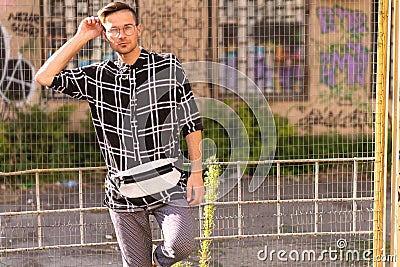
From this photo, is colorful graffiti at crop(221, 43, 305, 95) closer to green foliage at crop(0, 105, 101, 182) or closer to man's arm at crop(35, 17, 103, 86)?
green foliage at crop(0, 105, 101, 182)

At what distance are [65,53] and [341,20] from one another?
431 cm


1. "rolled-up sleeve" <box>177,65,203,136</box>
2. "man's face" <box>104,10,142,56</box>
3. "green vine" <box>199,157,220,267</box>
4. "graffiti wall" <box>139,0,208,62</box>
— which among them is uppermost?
Answer: "graffiti wall" <box>139,0,208,62</box>

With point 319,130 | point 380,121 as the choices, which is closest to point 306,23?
point 380,121

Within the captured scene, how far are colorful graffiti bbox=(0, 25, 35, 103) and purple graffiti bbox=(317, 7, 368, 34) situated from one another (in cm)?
324

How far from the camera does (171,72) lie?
329cm

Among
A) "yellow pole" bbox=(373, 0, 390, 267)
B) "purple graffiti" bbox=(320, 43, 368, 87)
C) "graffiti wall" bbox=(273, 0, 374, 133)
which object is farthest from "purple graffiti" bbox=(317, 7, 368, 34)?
"yellow pole" bbox=(373, 0, 390, 267)

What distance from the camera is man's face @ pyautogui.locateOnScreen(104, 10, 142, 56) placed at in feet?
10.5

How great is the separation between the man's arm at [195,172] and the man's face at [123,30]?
0.48 meters

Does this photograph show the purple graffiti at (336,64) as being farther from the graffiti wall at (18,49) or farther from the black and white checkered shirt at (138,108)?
the black and white checkered shirt at (138,108)

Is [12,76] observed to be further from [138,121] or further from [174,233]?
[174,233]

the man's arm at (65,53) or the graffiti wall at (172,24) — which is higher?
the graffiti wall at (172,24)

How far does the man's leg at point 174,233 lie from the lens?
3.19 m

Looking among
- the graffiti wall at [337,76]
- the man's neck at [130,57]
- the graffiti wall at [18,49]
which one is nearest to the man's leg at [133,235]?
the man's neck at [130,57]

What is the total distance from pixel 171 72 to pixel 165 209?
2.02 ft
